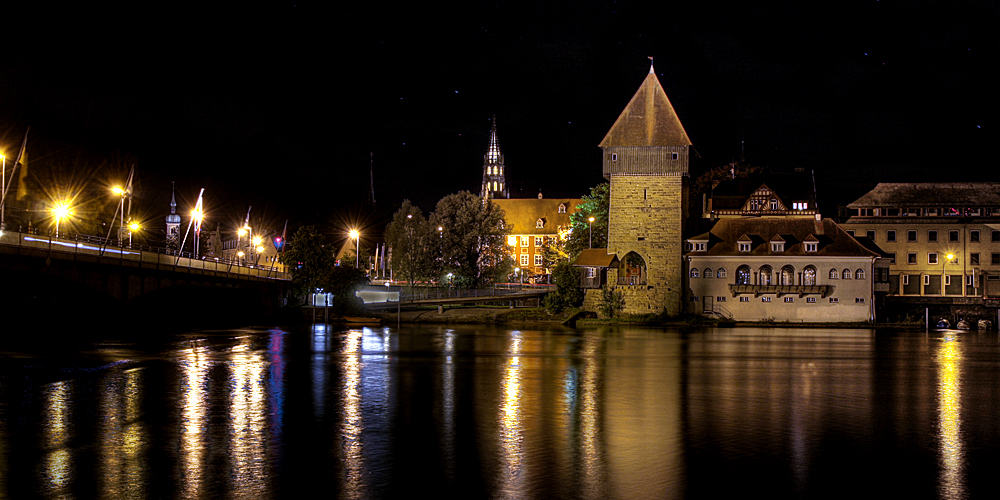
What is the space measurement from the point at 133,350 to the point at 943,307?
69027mm

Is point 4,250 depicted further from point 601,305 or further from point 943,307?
point 943,307

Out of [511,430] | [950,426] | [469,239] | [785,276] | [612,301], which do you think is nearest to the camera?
[511,430]

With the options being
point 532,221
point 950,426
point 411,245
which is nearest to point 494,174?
point 532,221

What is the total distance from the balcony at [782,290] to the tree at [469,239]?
3310 cm

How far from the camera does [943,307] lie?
83750 millimetres

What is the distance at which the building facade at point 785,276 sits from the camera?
3093 inches

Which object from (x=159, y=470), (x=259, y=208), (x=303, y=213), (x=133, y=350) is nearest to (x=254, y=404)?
(x=159, y=470)

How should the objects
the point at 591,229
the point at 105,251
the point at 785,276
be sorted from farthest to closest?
1. the point at 591,229
2. the point at 785,276
3. the point at 105,251

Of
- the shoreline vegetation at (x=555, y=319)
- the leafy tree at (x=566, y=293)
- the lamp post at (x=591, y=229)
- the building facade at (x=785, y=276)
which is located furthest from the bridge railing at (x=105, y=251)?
the building facade at (x=785, y=276)

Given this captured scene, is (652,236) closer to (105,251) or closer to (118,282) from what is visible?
(118,282)

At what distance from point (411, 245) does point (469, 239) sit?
7.55 metres

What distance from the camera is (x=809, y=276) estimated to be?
261ft

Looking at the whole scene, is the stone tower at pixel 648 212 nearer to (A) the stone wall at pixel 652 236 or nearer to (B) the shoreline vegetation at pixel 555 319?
(A) the stone wall at pixel 652 236

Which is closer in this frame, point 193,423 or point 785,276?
point 193,423
